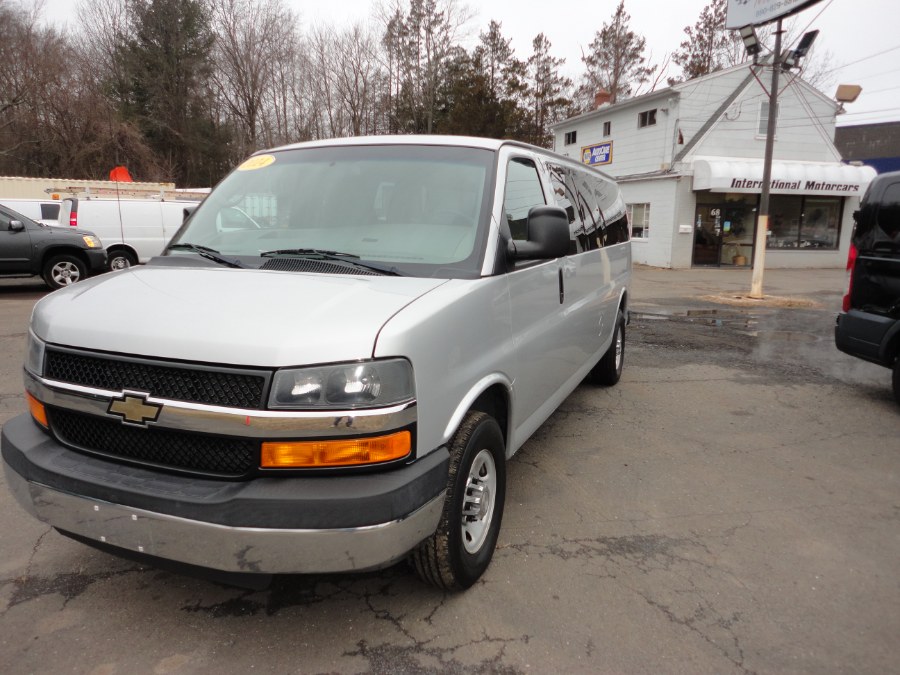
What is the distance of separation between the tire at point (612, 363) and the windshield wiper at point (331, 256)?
3.60 metres

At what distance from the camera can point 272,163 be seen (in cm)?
363

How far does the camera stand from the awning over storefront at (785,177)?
19734 millimetres

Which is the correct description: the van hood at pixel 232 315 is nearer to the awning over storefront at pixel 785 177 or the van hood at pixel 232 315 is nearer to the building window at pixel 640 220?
the awning over storefront at pixel 785 177

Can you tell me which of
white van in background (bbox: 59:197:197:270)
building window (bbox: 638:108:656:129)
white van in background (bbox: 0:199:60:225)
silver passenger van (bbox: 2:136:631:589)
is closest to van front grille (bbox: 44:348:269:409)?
silver passenger van (bbox: 2:136:631:589)

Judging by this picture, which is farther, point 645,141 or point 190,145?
point 190,145

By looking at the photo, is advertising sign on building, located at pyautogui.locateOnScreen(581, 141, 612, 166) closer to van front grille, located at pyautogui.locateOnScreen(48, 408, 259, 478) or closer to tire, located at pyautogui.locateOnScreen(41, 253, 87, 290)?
tire, located at pyautogui.locateOnScreen(41, 253, 87, 290)

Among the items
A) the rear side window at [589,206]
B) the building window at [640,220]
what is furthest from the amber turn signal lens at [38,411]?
the building window at [640,220]

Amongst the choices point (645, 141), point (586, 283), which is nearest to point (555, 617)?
point (586, 283)

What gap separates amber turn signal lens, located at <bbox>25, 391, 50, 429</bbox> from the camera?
243cm

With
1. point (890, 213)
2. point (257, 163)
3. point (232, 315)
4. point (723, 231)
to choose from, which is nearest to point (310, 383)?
point (232, 315)

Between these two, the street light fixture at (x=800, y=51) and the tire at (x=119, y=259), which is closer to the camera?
the street light fixture at (x=800, y=51)

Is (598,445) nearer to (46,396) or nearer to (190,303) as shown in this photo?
(190,303)

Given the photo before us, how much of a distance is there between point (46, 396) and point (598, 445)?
3.59 metres

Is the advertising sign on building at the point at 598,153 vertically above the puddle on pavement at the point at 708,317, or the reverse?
the advertising sign on building at the point at 598,153
